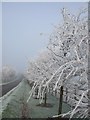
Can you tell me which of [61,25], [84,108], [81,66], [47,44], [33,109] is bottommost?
[33,109]

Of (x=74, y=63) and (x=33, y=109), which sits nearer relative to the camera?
(x=74, y=63)

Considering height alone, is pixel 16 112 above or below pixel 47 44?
below

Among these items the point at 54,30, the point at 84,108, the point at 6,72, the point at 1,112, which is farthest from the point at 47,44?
the point at 6,72

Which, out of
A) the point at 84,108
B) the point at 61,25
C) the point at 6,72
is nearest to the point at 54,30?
the point at 61,25

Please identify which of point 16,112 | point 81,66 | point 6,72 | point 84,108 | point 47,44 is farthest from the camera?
point 6,72

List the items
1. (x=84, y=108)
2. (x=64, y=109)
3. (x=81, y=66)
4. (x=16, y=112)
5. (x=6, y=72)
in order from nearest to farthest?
(x=81, y=66) < (x=84, y=108) < (x=16, y=112) < (x=64, y=109) < (x=6, y=72)

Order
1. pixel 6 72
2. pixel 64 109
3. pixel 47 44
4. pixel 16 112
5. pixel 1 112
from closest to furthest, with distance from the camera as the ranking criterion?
pixel 47 44 < pixel 1 112 < pixel 16 112 < pixel 64 109 < pixel 6 72

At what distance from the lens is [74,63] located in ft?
25.1

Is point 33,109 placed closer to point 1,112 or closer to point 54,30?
point 1,112

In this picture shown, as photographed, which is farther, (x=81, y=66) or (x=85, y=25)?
(x=85, y=25)

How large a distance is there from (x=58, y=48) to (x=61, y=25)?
1283mm

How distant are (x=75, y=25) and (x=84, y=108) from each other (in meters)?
2.32

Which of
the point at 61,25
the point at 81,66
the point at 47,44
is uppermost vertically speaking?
the point at 61,25

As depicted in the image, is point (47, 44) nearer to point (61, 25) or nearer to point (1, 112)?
point (61, 25)
